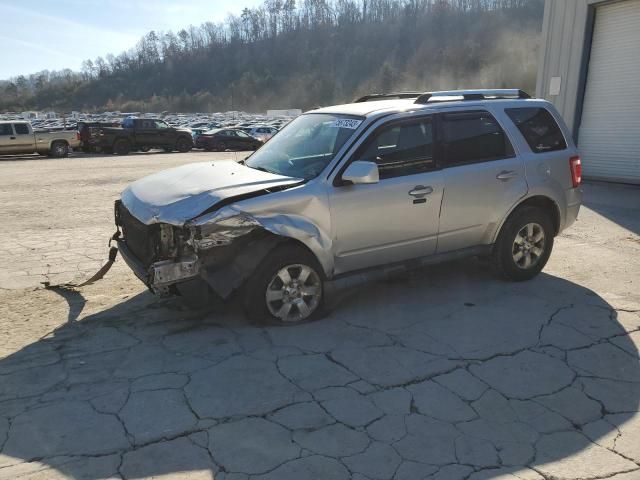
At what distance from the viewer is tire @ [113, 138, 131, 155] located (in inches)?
949

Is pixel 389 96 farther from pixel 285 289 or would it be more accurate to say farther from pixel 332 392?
pixel 332 392

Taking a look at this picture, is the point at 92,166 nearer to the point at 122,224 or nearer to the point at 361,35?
the point at 122,224

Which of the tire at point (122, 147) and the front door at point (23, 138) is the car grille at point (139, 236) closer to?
the front door at point (23, 138)

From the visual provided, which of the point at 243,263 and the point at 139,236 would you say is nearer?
the point at 243,263

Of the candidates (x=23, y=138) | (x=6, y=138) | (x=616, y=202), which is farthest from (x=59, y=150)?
(x=616, y=202)

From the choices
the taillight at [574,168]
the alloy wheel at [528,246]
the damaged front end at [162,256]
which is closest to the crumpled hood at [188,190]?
the damaged front end at [162,256]

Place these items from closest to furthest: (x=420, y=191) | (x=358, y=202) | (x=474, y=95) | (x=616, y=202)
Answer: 1. (x=358, y=202)
2. (x=420, y=191)
3. (x=474, y=95)
4. (x=616, y=202)

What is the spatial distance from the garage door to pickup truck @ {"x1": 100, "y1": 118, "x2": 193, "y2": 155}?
18987mm

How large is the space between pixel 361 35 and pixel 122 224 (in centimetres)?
13976

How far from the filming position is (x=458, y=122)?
5.08 meters

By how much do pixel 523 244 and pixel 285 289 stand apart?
271 cm

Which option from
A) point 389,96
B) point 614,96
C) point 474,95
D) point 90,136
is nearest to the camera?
point 474,95

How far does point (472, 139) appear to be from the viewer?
5.15 m

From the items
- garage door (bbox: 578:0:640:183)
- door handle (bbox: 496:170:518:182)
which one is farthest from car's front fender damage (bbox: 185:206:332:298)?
garage door (bbox: 578:0:640:183)
